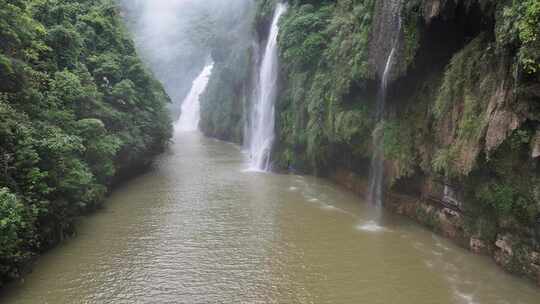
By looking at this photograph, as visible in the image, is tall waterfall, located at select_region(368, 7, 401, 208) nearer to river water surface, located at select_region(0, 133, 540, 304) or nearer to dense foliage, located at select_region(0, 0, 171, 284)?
river water surface, located at select_region(0, 133, 540, 304)

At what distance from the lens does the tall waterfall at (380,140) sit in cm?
1270

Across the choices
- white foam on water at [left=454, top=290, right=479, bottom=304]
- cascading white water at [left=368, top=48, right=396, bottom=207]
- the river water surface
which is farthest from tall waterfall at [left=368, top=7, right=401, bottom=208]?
white foam on water at [left=454, top=290, right=479, bottom=304]

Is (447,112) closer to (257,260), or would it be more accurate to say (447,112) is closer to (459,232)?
(459,232)

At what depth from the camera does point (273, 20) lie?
28.3m

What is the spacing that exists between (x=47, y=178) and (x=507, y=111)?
1026 cm

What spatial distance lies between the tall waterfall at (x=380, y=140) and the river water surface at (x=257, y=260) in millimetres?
723

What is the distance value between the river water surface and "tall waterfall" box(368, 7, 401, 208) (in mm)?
723

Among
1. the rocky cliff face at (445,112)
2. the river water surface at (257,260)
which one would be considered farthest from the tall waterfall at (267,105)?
the river water surface at (257,260)

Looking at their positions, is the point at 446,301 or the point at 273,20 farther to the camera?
the point at 273,20

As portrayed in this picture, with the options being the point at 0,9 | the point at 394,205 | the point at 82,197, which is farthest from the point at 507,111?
the point at 0,9

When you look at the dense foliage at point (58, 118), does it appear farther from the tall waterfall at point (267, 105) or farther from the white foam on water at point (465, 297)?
the white foam on water at point (465, 297)

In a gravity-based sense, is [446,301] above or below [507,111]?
below

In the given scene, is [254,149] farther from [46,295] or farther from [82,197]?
[46,295]

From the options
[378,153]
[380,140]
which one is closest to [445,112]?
[380,140]
